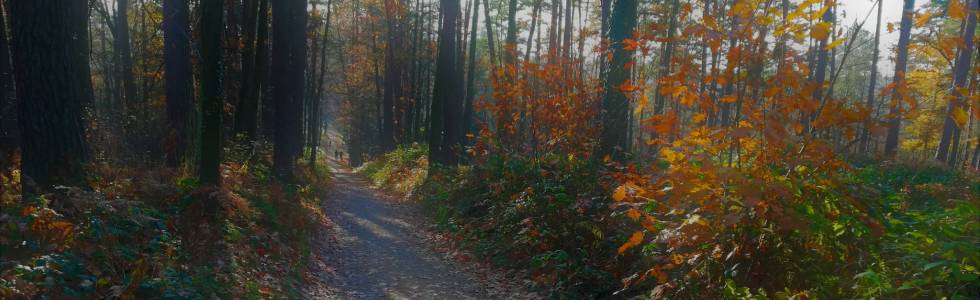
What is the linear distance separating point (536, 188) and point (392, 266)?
2.89m

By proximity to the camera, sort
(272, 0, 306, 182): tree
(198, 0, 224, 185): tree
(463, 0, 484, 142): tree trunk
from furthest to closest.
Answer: (463, 0, 484, 142): tree trunk, (272, 0, 306, 182): tree, (198, 0, 224, 185): tree

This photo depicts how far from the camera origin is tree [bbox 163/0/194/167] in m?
10.5

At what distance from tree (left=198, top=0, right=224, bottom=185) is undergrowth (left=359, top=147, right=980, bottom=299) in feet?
14.4

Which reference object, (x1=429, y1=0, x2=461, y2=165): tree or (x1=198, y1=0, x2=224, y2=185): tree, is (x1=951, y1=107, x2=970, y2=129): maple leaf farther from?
(x1=429, y1=0, x2=461, y2=165): tree

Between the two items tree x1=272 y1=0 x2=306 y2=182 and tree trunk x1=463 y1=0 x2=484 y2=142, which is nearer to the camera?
tree x1=272 y1=0 x2=306 y2=182

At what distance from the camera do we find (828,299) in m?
4.18

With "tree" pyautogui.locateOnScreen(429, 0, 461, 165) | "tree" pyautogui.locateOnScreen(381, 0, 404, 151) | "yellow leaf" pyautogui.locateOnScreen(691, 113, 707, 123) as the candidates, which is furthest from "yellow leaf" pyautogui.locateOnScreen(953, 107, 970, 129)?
"tree" pyautogui.locateOnScreen(381, 0, 404, 151)

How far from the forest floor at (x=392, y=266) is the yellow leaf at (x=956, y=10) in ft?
16.8

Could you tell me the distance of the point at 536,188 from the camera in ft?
31.8

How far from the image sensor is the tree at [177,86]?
10.5 m

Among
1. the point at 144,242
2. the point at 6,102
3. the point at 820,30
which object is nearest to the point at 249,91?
the point at 6,102

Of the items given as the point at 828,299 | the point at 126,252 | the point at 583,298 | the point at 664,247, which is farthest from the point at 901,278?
the point at 126,252

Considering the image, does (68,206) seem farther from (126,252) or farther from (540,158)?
(540,158)

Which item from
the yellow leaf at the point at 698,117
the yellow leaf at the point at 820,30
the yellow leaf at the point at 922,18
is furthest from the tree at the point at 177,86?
the yellow leaf at the point at 922,18
